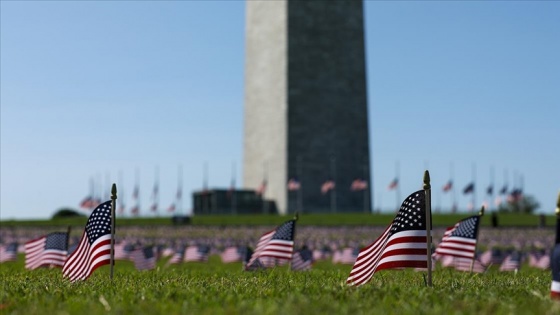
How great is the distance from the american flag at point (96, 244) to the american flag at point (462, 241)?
22.0 ft

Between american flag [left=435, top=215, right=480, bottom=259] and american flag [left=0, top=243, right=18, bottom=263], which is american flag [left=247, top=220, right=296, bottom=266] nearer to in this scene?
american flag [left=435, top=215, right=480, bottom=259]

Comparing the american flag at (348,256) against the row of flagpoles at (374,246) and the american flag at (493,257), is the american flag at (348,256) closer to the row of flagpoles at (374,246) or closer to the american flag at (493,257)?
the american flag at (493,257)

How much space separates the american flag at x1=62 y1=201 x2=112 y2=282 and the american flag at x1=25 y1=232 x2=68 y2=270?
5.87 meters

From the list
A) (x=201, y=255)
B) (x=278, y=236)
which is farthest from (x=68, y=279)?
Answer: (x=201, y=255)

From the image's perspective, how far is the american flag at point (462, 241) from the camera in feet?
57.1

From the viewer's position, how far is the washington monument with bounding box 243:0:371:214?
326 feet

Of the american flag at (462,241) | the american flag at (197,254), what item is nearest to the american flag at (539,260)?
the american flag at (197,254)

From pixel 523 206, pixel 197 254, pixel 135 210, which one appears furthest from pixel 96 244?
pixel 523 206

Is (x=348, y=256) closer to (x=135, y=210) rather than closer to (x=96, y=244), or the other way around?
(x=96, y=244)

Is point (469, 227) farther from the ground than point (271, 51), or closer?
closer

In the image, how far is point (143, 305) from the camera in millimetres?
9852

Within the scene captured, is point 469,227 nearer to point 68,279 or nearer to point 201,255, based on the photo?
point 68,279

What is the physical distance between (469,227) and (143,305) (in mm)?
9482

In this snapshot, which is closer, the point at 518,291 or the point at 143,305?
the point at 143,305
